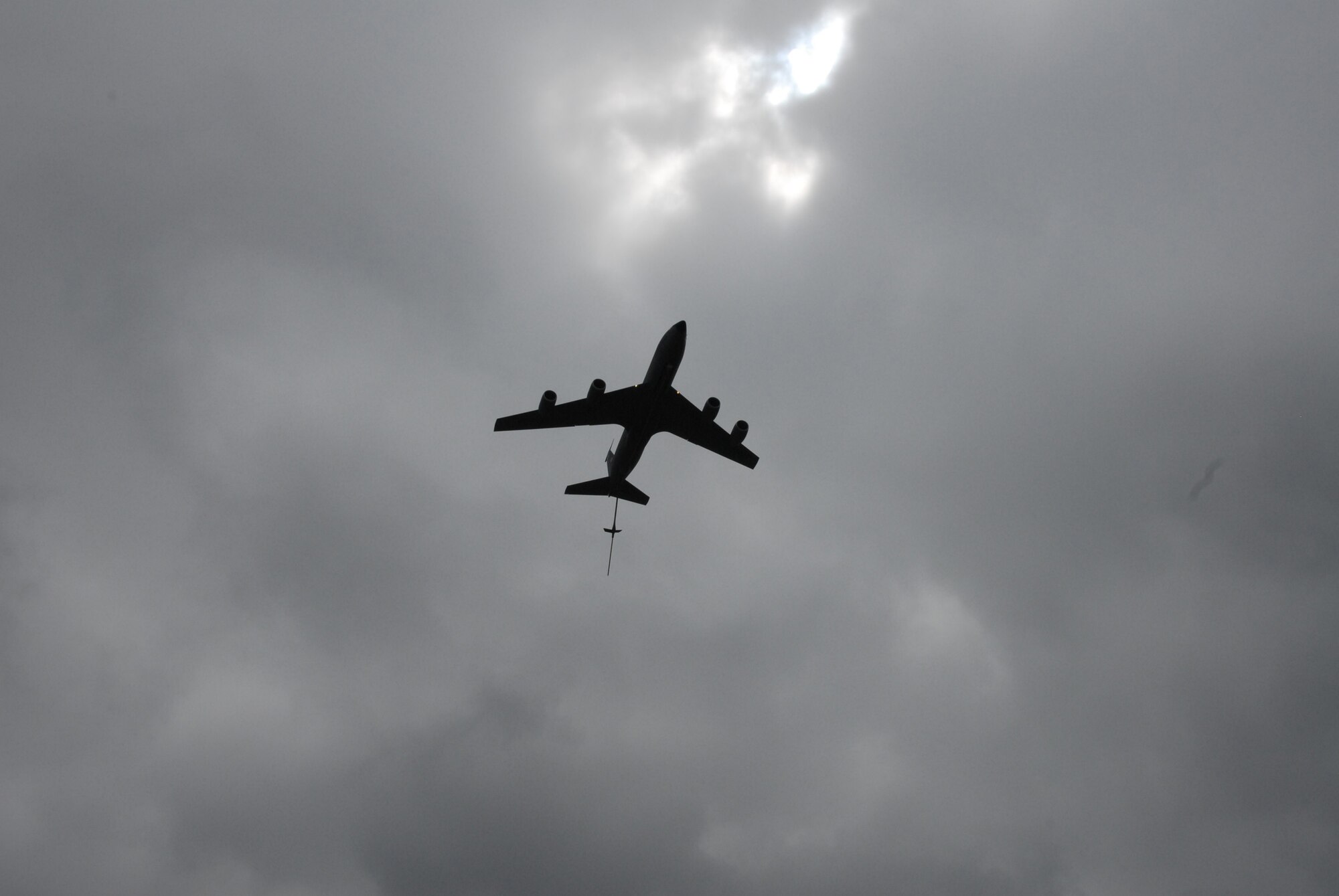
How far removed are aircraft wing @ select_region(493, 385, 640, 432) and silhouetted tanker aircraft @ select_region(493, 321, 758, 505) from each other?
0.04 metres

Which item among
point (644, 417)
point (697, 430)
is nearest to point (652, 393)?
point (644, 417)

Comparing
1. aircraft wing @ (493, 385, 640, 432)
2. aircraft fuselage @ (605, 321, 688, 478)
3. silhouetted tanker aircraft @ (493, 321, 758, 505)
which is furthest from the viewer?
aircraft wing @ (493, 385, 640, 432)

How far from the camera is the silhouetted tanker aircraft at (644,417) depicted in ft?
204

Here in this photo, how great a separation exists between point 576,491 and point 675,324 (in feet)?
60.3

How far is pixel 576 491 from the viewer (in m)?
72.8

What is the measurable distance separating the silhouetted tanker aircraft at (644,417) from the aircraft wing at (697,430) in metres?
0.04

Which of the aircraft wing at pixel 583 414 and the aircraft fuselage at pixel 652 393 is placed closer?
the aircraft fuselage at pixel 652 393

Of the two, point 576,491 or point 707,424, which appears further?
point 576,491

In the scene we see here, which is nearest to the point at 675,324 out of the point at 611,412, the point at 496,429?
the point at 611,412

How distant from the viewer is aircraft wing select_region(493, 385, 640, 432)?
64750 millimetres

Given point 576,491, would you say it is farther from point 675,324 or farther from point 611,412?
point 675,324

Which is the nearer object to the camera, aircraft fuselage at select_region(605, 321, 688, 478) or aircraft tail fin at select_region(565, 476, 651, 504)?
aircraft fuselage at select_region(605, 321, 688, 478)

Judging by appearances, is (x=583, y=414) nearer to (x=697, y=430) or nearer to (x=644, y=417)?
(x=644, y=417)

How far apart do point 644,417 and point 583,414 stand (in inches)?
157
